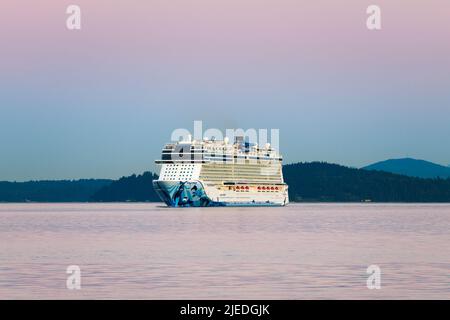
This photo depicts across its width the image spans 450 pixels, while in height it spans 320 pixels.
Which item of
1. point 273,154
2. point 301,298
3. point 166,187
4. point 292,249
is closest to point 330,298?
point 301,298

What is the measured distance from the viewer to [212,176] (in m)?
144

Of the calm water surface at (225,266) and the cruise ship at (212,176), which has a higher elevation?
the cruise ship at (212,176)

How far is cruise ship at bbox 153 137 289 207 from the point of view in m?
142

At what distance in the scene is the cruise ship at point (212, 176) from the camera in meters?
142

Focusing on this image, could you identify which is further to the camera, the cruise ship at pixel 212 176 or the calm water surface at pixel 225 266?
the cruise ship at pixel 212 176

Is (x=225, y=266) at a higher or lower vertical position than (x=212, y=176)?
lower

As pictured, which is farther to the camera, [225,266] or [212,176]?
[212,176]

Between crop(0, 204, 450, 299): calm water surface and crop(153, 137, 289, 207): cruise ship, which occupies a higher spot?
crop(153, 137, 289, 207): cruise ship

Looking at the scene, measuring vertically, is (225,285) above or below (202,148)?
below

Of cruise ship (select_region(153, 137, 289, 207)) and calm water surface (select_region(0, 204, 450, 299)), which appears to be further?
cruise ship (select_region(153, 137, 289, 207))
